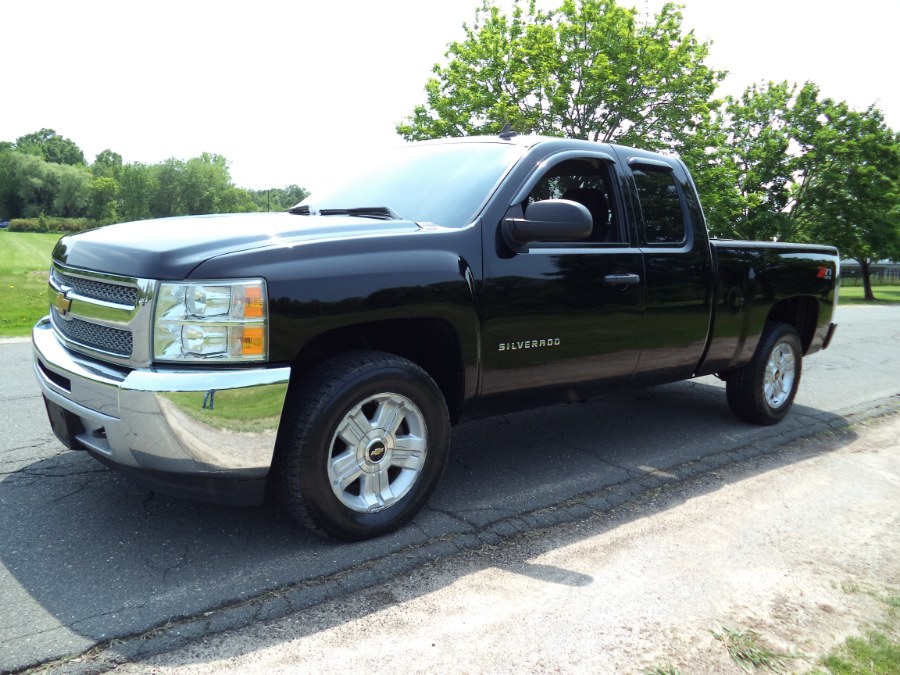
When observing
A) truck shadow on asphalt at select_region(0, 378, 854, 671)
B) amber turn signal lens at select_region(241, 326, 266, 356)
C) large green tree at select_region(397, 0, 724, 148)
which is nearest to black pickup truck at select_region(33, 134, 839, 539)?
amber turn signal lens at select_region(241, 326, 266, 356)

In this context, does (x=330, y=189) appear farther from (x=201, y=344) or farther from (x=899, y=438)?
(x=899, y=438)

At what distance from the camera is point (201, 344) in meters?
2.74

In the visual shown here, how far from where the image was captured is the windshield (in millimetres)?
3686

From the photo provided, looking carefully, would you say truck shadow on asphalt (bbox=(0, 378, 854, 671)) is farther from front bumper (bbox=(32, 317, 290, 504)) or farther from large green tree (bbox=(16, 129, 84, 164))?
large green tree (bbox=(16, 129, 84, 164))

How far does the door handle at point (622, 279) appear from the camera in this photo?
404 centimetres

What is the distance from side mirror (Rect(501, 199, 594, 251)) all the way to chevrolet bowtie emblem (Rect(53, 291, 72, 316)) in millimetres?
2096

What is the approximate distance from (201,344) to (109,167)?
15019 centimetres

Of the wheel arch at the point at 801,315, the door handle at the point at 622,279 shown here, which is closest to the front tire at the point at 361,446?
the door handle at the point at 622,279

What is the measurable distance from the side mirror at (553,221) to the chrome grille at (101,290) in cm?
177

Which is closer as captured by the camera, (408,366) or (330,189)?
(408,366)

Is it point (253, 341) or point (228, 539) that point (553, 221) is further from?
point (228, 539)

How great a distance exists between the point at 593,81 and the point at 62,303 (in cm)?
Answer: 2694

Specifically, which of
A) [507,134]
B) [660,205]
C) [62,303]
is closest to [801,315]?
[660,205]

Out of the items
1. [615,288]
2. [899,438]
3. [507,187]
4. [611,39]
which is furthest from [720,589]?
[611,39]
